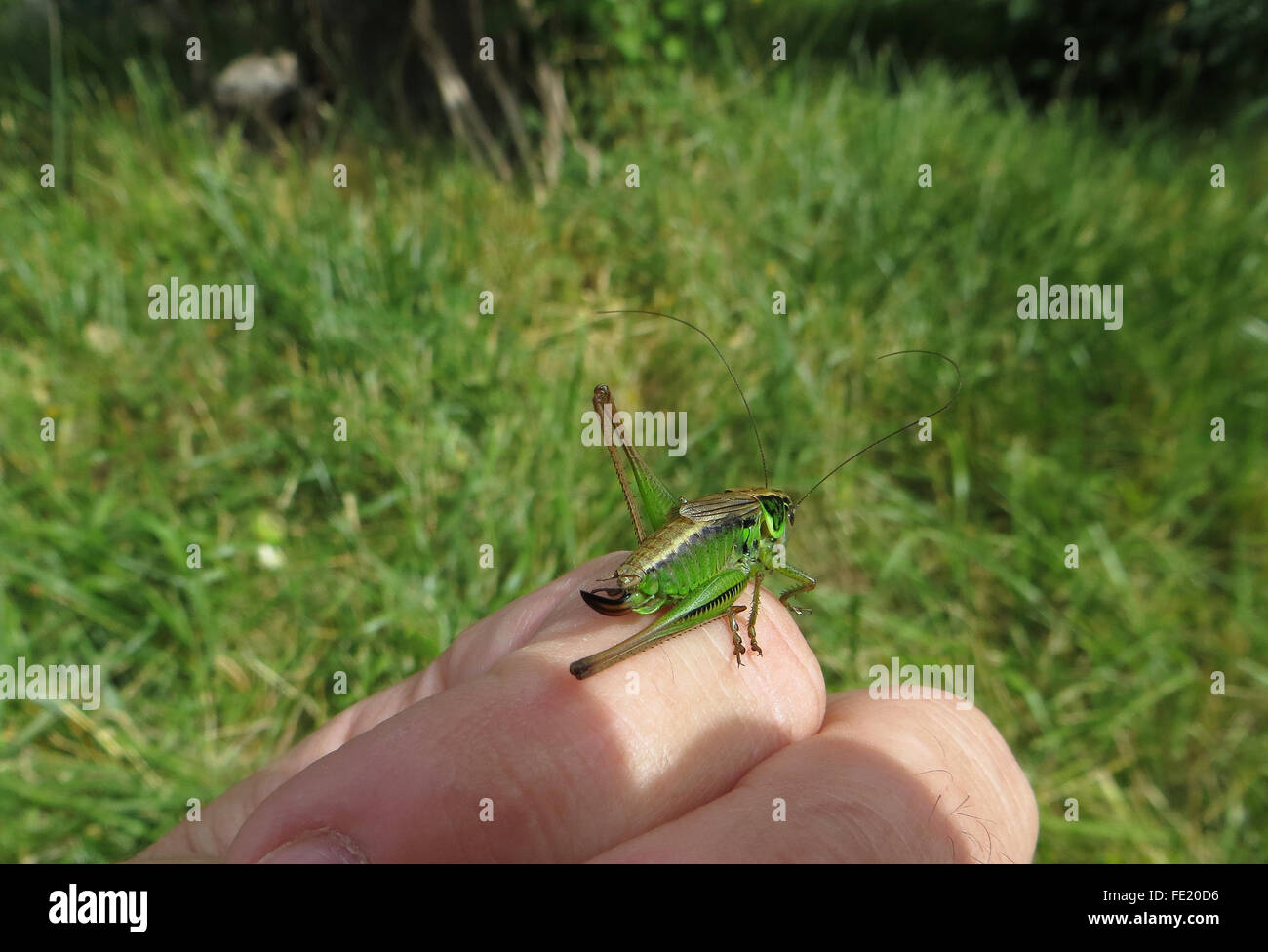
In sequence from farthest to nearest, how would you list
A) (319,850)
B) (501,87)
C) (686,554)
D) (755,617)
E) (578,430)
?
1. (501,87)
2. (578,430)
3. (755,617)
4. (686,554)
5. (319,850)

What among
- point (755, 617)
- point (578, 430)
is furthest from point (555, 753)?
point (578, 430)

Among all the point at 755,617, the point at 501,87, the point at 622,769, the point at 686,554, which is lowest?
the point at 622,769

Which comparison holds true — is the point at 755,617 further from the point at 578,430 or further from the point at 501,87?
the point at 501,87

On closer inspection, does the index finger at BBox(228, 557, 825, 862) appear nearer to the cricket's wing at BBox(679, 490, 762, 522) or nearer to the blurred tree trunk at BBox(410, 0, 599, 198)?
the cricket's wing at BBox(679, 490, 762, 522)

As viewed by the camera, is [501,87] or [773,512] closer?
[773,512]
